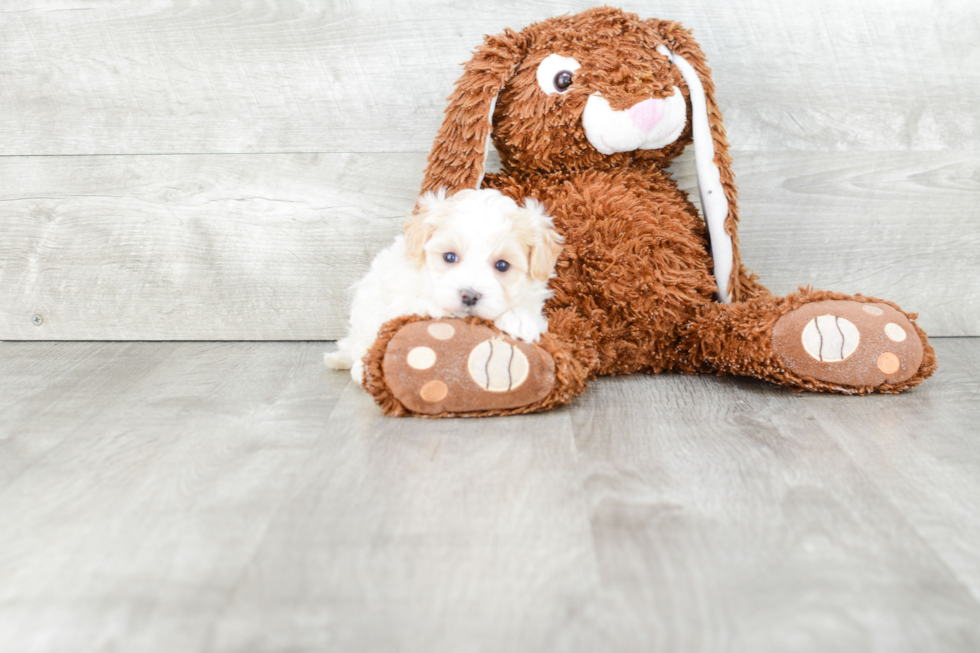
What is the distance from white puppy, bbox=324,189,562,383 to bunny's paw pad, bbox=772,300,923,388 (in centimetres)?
34

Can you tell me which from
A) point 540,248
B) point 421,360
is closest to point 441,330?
point 421,360

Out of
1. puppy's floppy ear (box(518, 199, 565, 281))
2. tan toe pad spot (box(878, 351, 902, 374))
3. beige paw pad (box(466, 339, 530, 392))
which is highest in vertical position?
puppy's floppy ear (box(518, 199, 565, 281))

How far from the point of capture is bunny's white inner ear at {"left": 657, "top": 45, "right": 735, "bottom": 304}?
1090 mm

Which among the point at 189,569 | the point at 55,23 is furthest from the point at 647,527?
the point at 55,23

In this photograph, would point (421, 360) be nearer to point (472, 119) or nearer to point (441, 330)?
point (441, 330)

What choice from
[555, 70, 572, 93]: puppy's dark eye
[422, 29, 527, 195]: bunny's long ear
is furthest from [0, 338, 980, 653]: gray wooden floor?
[555, 70, 572, 93]: puppy's dark eye

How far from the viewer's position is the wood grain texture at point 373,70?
1285 mm

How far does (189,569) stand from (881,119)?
4.31ft

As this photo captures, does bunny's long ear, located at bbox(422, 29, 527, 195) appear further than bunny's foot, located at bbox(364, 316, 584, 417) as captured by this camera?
Yes

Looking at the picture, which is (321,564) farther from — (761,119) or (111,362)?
(761,119)

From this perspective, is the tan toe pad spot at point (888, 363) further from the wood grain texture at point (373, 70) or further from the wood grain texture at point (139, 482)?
the wood grain texture at point (139, 482)

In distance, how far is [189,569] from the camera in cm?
58

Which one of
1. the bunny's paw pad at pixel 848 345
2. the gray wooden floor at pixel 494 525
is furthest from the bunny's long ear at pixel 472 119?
the bunny's paw pad at pixel 848 345

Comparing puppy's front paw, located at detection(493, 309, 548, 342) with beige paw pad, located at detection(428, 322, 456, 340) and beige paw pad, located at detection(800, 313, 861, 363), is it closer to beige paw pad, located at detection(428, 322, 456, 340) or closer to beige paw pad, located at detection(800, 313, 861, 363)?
beige paw pad, located at detection(428, 322, 456, 340)
